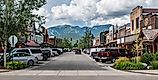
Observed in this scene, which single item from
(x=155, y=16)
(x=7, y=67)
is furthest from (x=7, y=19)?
(x=155, y=16)

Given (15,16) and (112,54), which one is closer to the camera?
(15,16)

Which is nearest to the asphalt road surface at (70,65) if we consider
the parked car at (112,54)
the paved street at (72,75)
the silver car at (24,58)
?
the silver car at (24,58)

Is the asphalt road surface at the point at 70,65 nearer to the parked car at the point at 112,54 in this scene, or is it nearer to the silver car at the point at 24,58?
the silver car at the point at 24,58

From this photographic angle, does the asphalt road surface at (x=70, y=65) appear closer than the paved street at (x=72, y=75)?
No

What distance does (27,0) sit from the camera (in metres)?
33.1

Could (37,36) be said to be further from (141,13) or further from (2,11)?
(2,11)

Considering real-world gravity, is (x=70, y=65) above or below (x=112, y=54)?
below

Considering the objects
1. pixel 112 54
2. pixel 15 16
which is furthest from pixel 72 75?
pixel 112 54

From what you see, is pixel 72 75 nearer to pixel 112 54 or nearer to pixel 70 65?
pixel 70 65

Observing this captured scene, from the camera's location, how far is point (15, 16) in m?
32.6

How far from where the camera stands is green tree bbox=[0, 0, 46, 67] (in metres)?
32.0

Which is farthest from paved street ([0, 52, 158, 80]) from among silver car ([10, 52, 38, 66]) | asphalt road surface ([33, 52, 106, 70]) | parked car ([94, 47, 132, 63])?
parked car ([94, 47, 132, 63])

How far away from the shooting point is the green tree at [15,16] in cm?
3200

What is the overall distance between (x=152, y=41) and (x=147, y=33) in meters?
3.07
